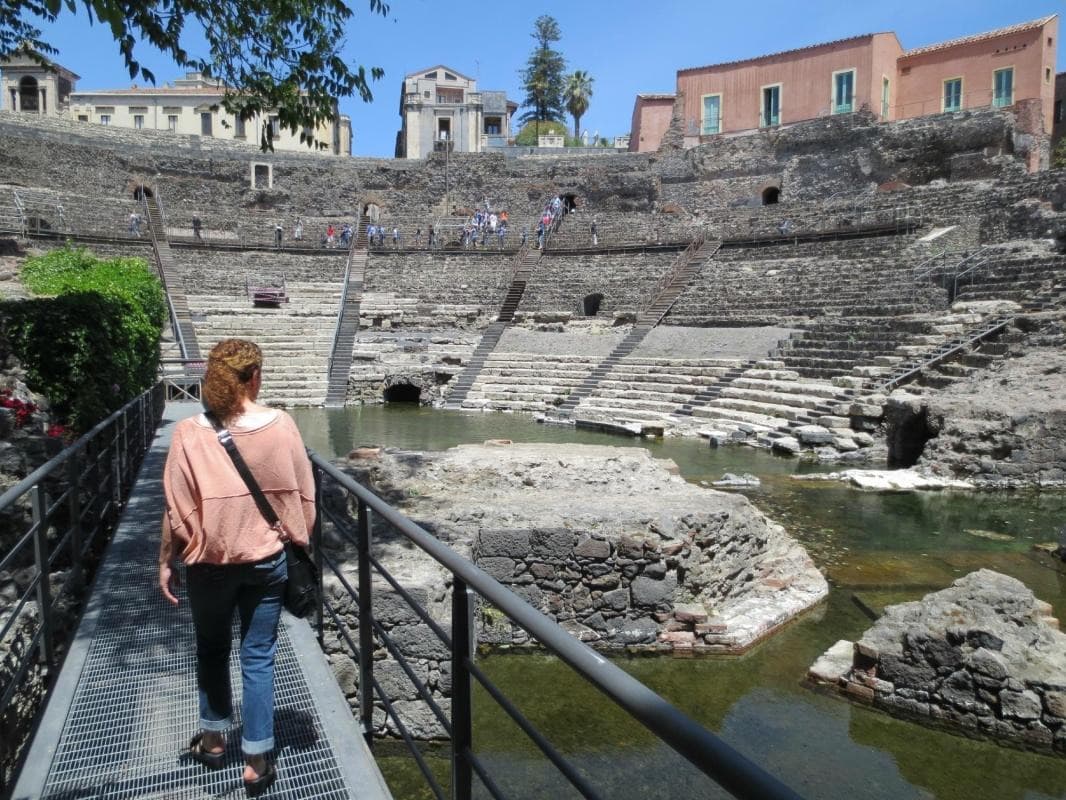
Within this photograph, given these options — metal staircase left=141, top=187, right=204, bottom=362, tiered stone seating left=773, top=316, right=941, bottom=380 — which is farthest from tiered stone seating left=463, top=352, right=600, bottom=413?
metal staircase left=141, top=187, right=204, bottom=362

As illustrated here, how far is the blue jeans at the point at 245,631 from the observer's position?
2.61 metres

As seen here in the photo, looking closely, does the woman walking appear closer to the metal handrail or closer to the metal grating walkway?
the metal grating walkway

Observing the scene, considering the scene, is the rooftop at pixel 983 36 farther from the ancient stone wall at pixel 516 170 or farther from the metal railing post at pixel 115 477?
the metal railing post at pixel 115 477

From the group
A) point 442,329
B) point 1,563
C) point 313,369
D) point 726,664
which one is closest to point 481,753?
point 726,664

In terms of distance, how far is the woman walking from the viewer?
256 cm

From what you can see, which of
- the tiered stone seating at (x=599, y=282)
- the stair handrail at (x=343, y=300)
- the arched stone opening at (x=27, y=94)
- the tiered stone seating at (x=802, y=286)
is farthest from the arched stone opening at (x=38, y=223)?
the tiered stone seating at (x=802, y=286)

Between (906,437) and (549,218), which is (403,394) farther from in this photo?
(906,437)

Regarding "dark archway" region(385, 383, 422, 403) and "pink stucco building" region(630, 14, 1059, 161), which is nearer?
"dark archway" region(385, 383, 422, 403)

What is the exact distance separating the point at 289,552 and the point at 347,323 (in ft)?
79.0

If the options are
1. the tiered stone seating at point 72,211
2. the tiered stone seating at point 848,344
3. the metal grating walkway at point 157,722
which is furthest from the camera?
the tiered stone seating at point 72,211

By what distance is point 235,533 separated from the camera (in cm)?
255

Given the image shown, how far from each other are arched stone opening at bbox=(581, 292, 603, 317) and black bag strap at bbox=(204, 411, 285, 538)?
26056 millimetres

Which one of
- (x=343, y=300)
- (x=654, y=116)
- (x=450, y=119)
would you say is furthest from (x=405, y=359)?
(x=450, y=119)

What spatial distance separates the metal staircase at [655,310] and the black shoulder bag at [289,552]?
646 inches
